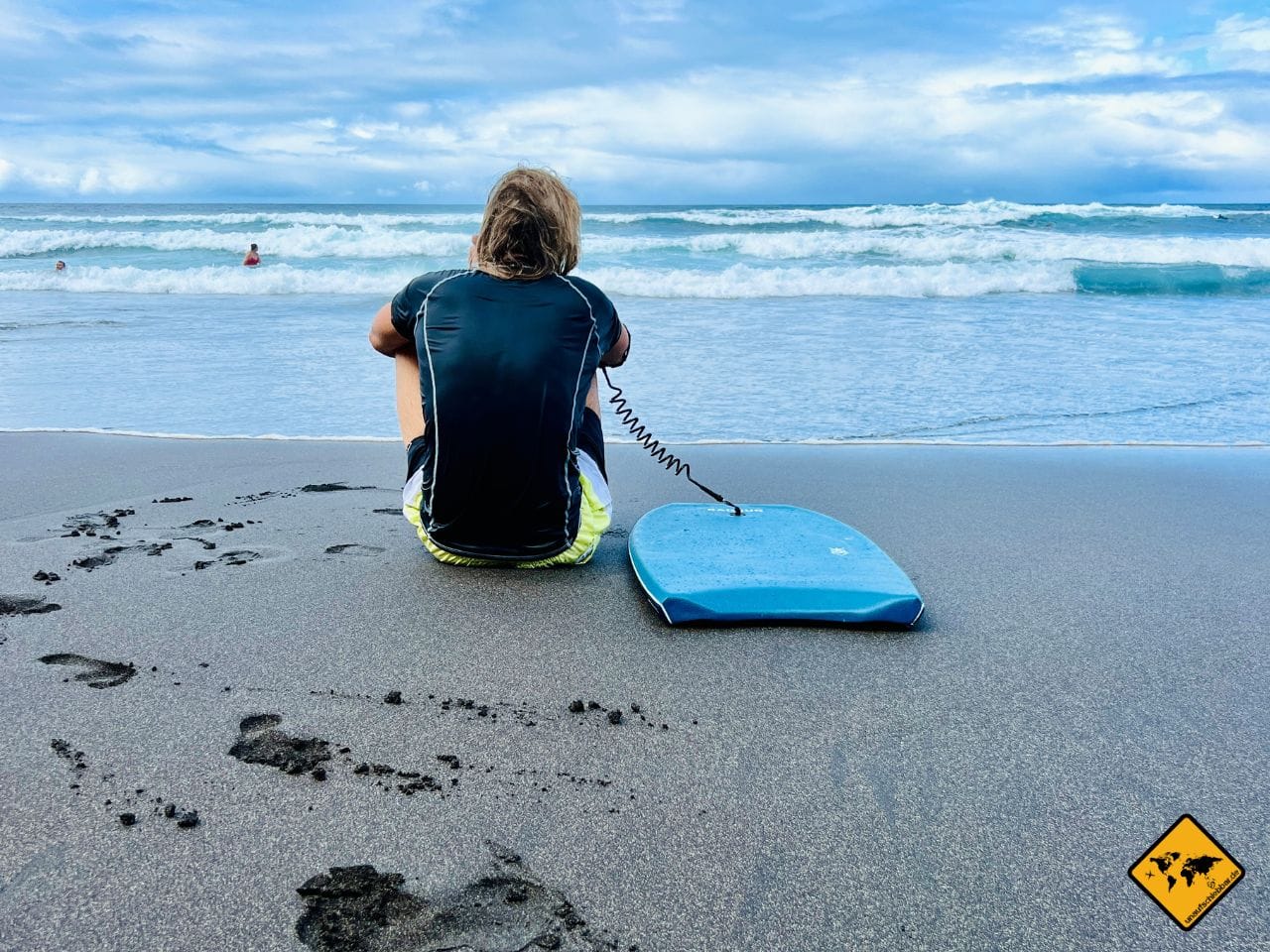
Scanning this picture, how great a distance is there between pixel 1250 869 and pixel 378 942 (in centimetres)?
150

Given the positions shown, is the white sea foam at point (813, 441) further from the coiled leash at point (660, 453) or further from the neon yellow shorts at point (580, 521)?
the neon yellow shorts at point (580, 521)

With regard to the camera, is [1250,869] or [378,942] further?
[1250,869]

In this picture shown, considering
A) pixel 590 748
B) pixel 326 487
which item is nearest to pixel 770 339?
pixel 326 487

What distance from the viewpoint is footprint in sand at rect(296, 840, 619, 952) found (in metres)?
1.52

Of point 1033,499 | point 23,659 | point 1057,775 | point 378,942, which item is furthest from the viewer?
point 1033,499

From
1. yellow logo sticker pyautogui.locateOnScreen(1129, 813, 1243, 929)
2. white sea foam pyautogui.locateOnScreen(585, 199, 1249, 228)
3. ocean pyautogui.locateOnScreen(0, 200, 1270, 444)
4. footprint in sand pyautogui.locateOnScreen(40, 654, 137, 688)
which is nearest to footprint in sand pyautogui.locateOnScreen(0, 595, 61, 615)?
footprint in sand pyautogui.locateOnScreen(40, 654, 137, 688)

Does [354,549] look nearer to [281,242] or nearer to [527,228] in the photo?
[527,228]

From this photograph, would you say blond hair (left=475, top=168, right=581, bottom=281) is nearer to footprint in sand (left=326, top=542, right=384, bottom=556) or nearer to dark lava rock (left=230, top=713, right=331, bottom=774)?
footprint in sand (left=326, top=542, right=384, bottom=556)

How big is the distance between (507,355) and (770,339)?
20.6 feet

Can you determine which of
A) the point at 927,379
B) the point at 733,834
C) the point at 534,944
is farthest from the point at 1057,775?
the point at 927,379

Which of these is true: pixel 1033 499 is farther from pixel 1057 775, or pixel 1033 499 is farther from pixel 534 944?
pixel 534 944

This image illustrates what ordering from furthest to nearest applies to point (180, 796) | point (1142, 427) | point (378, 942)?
point (1142, 427) < point (180, 796) < point (378, 942)

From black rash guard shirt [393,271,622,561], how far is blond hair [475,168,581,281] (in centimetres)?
5

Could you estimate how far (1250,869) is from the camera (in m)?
1.75
